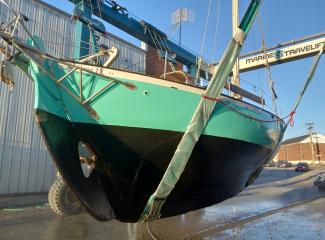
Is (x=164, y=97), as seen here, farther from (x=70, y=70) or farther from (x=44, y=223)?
(x=44, y=223)

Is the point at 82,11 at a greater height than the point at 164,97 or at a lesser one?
greater

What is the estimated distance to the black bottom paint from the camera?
436 centimetres

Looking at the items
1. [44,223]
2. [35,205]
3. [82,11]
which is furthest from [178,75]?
[35,205]

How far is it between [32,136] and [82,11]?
4644 millimetres

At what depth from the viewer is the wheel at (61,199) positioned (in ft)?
25.2

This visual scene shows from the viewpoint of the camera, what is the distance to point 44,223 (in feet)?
24.1

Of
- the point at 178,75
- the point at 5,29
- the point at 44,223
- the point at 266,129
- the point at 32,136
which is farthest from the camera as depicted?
the point at 32,136

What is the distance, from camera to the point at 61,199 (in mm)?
7797

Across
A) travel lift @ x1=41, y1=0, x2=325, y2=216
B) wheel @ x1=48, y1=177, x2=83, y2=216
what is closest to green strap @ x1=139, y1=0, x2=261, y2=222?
travel lift @ x1=41, y1=0, x2=325, y2=216

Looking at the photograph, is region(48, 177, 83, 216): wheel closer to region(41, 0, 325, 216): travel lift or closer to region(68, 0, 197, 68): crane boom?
region(41, 0, 325, 216): travel lift

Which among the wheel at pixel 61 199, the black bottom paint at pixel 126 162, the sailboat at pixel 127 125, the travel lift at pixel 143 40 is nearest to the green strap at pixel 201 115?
the sailboat at pixel 127 125

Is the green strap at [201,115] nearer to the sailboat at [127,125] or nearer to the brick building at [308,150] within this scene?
the sailboat at [127,125]

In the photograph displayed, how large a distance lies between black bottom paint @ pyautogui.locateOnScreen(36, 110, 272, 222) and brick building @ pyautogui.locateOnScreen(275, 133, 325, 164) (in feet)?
172

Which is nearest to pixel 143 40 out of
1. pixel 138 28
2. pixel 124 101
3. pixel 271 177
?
pixel 138 28
